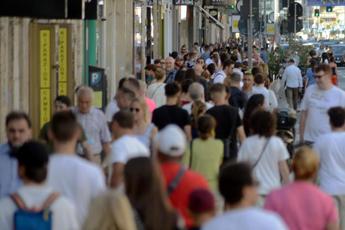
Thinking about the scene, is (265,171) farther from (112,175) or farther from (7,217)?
(7,217)

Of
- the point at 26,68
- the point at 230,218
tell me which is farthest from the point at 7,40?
the point at 230,218

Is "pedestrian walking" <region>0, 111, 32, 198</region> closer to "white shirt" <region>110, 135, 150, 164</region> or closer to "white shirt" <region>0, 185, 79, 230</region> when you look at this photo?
"white shirt" <region>110, 135, 150, 164</region>

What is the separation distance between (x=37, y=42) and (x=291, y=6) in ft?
88.9

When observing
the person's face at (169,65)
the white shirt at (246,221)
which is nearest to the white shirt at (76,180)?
the white shirt at (246,221)

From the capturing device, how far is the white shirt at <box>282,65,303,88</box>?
29.9 meters

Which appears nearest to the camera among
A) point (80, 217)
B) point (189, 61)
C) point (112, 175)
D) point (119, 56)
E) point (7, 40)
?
point (80, 217)

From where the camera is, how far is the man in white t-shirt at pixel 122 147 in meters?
8.88

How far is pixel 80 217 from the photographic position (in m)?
7.95

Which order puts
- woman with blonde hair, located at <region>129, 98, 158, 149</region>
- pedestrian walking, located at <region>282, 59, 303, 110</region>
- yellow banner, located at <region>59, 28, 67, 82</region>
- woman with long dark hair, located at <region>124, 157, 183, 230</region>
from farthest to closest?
pedestrian walking, located at <region>282, 59, 303, 110</region>
yellow banner, located at <region>59, 28, 67, 82</region>
woman with blonde hair, located at <region>129, 98, 158, 149</region>
woman with long dark hair, located at <region>124, 157, 183, 230</region>

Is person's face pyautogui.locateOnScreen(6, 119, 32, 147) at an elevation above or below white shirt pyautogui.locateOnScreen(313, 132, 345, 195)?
above

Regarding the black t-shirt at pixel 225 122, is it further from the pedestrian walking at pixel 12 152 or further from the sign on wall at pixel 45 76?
the sign on wall at pixel 45 76

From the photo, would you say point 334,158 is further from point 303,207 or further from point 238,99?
point 238,99

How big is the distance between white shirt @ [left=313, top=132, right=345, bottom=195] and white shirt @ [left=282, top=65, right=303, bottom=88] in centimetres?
1868

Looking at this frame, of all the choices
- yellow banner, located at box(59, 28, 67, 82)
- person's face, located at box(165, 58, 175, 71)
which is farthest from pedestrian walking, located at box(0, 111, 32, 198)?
person's face, located at box(165, 58, 175, 71)
